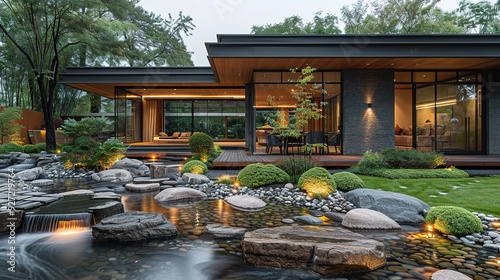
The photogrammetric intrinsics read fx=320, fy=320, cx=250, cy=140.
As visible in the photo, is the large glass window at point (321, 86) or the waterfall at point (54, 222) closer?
the waterfall at point (54, 222)

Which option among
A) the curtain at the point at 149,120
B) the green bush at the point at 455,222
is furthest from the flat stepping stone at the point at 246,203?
the curtain at the point at 149,120

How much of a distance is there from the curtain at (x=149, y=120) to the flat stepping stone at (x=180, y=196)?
46.6ft

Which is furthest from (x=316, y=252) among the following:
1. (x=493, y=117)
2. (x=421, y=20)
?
(x=421, y=20)

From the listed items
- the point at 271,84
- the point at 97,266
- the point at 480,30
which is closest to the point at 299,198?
the point at 97,266

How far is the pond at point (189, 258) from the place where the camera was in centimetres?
331

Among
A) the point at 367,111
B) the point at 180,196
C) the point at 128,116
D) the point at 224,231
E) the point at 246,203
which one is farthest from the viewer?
the point at 128,116

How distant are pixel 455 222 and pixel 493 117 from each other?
966cm

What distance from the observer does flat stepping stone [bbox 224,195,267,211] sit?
5915 millimetres

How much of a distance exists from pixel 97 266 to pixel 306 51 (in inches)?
323

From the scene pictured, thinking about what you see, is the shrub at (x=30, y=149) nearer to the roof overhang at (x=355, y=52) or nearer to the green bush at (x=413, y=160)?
the roof overhang at (x=355, y=52)

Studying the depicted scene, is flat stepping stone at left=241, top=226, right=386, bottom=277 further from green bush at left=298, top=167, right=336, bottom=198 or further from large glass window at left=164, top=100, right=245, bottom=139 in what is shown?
large glass window at left=164, top=100, right=245, bottom=139

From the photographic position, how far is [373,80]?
38.1ft

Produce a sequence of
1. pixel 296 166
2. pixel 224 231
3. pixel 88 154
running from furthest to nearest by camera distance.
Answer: pixel 88 154 → pixel 296 166 → pixel 224 231

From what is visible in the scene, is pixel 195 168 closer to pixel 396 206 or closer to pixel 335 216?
pixel 335 216
